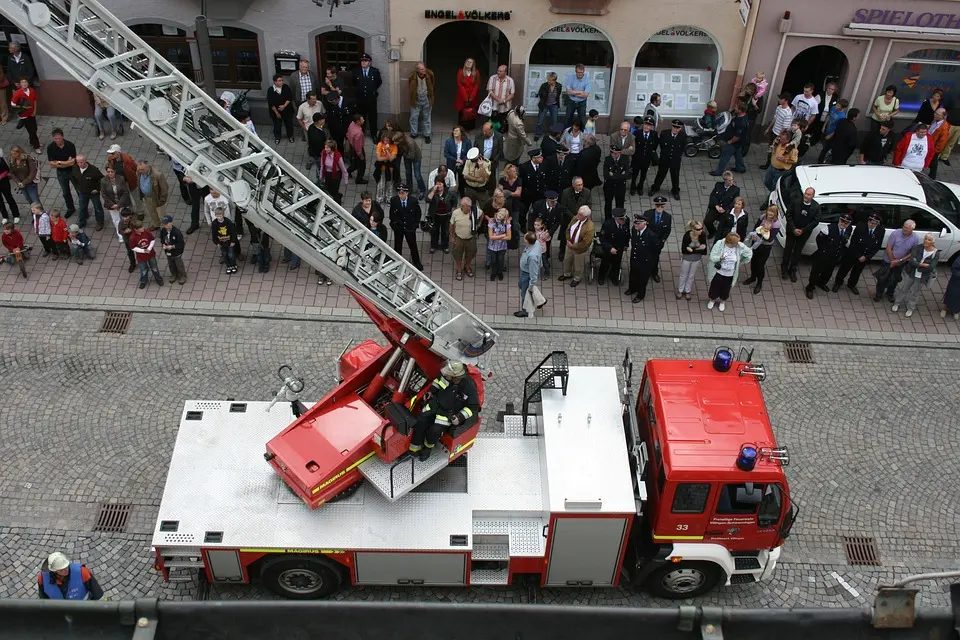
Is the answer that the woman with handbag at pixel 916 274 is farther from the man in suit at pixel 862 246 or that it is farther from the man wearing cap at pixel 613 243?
the man wearing cap at pixel 613 243

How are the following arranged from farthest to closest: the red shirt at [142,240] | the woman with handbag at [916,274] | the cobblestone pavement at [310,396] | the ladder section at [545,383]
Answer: the woman with handbag at [916,274] → the red shirt at [142,240] → the cobblestone pavement at [310,396] → the ladder section at [545,383]

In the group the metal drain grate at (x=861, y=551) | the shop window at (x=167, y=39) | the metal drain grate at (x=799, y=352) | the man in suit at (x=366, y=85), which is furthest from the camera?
the shop window at (x=167, y=39)

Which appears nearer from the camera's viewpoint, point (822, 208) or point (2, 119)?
point (822, 208)

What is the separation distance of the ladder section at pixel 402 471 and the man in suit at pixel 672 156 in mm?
9426

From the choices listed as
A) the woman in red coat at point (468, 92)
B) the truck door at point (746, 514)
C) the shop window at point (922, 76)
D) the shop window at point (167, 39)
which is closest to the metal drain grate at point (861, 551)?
the truck door at point (746, 514)

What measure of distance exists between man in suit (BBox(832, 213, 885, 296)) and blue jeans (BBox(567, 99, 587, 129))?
20.2 ft

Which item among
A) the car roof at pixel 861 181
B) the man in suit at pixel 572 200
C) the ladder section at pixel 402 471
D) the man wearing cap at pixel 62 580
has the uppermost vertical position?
the car roof at pixel 861 181

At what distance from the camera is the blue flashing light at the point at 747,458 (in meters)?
9.53

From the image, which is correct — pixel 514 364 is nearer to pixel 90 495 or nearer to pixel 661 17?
pixel 90 495

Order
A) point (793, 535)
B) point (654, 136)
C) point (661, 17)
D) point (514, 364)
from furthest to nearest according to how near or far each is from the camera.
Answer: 1. point (661, 17)
2. point (654, 136)
3. point (514, 364)
4. point (793, 535)

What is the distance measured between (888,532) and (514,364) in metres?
5.61

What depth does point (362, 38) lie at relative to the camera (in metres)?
19.2

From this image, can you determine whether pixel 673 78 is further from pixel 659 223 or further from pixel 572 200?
pixel 659 223

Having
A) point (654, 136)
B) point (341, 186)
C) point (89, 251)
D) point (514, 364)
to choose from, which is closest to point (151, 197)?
point (89, 251)
